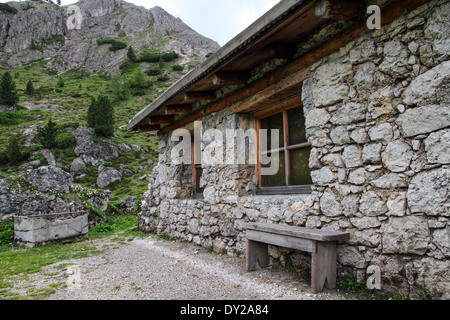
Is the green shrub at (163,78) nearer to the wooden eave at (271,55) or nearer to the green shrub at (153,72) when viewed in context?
the green shrub at (153,72)

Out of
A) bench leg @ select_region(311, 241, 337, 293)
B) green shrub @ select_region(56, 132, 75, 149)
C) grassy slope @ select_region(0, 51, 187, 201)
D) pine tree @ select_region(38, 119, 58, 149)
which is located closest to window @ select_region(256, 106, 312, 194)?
bench leg @ select_region(311, 241, 337, 293)

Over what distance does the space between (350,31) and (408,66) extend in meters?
0.74

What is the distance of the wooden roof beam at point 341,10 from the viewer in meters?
2.44

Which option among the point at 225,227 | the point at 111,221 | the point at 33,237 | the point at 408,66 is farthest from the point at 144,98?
the point at 408,66

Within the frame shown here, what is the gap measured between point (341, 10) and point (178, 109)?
392 centimetres

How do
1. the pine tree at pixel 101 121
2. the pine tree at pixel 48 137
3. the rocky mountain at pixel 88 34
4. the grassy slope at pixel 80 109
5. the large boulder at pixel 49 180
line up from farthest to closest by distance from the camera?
the rocky mountain at pixel 88 34 < the pine tree at pixel 101 121 < the pine tree at pixel 48 137 < the grassy slope at pixel 80 109 < the large boulder at pixel 49 180

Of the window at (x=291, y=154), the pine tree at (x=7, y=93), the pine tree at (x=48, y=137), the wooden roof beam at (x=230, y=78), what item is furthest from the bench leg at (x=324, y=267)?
the pine tree at (x=7, y=93)

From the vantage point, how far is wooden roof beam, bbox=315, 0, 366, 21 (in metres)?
2.44

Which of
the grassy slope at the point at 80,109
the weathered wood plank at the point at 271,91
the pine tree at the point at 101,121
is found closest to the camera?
the weathered wood plank at the point at 271,91

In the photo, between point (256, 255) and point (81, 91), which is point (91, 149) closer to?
point (256, 255)

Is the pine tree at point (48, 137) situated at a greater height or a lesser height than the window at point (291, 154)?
greater

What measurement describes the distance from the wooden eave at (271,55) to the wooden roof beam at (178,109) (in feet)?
0.64
